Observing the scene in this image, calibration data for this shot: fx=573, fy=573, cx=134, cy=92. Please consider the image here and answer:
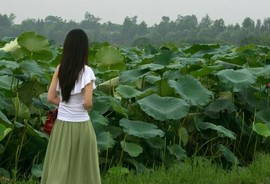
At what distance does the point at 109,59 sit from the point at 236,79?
980 millimetres

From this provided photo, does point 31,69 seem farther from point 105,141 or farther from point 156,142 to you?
point 156,142

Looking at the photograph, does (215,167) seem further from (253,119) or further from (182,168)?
(253,119)

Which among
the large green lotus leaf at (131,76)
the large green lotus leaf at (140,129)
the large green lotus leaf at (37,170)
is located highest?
the large green lotus leaf at (131,76)

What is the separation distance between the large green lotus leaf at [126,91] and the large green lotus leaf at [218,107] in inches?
23.9

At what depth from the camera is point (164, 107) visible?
3695 mm

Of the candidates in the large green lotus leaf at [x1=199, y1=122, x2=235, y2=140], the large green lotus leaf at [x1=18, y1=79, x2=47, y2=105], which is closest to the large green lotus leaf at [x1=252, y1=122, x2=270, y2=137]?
the large green lotus leaf at [x1=199, y1=122, x2=235, y2=140]

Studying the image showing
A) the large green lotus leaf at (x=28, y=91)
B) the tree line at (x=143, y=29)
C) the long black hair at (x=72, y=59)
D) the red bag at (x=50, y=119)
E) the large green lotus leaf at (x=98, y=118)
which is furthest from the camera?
the tree line at (x=143, y=29)

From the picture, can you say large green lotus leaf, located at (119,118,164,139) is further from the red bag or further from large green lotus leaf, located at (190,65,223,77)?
large green lotus leaf, located at (190,65,223,77)

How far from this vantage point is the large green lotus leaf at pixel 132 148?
11.5ft

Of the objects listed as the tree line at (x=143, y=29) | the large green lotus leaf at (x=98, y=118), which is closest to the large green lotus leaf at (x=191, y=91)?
the large green lotus leaf at (x=98, y=118)

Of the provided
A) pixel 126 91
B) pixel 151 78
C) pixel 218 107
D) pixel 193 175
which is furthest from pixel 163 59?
pixel 193 175

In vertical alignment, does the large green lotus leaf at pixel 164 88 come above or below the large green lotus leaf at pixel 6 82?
below

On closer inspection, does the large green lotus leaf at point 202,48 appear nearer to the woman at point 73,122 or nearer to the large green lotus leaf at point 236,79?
the large green lotus leaf at point 236,79

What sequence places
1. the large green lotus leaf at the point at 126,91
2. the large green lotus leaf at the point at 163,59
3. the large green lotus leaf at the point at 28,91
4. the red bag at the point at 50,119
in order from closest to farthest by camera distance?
the red bag at the point at 50,119 < the large green lotus leaf at the point at 28,91 < the large green lotus leaf at the point at 126,91 < the large green lotus leaf at the point at 163,59
